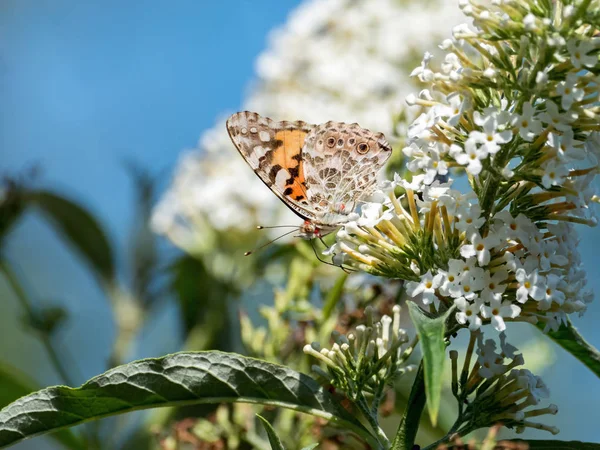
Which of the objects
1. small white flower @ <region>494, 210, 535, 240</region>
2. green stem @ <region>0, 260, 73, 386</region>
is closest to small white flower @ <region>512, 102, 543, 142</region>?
small white flower @ <region>494, 210, 535, 240</region>

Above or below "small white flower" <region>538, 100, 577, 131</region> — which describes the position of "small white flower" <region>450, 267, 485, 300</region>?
below

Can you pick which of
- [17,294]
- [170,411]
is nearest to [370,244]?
[170,411]

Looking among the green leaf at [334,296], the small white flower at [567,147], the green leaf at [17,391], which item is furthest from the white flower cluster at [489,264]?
the green leaf at [17,391]

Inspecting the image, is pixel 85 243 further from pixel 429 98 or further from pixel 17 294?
pixel 429 98

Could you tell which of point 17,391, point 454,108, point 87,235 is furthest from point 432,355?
point 87,235

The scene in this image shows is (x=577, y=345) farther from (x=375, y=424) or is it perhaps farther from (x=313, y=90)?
(x=313, y=90)

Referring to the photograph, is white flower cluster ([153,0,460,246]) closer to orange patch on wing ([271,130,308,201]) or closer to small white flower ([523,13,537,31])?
orange patch on wing ([271,130,308,201])
